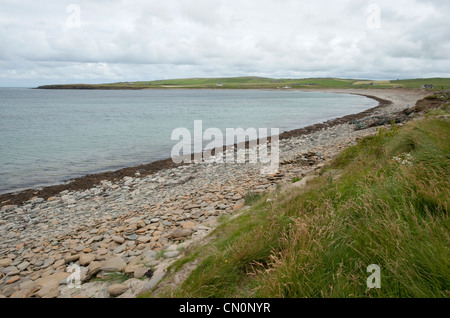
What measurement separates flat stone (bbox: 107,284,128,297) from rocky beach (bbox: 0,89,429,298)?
2 cm

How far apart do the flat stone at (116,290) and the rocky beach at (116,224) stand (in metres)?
0.02

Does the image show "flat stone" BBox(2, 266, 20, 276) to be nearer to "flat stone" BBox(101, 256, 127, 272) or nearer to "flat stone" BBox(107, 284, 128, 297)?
"flat stone" BBox(101, 256, 127, 272)

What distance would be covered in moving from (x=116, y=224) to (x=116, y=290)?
5.22 meters

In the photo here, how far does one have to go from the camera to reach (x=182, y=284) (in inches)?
176

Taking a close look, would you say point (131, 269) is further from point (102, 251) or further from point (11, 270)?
point (11, 270)

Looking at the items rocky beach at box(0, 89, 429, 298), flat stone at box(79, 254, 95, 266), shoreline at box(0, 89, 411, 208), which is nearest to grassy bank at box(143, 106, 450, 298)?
rocky beach at box(0, 89, 429, 298)

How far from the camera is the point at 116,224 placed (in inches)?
394

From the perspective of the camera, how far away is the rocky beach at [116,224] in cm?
621

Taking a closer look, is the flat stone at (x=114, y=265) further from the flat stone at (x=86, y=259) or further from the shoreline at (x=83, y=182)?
the shoreline at (x=83, y=182)

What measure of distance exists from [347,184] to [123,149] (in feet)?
77.7

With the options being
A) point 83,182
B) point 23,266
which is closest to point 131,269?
point 23,266

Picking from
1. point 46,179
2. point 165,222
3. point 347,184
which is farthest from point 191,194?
point 46,179
